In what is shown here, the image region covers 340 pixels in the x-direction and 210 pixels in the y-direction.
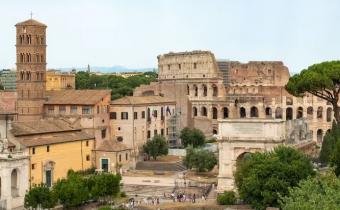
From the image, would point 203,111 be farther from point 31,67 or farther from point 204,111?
point 31,67

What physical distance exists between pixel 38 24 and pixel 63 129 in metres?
11.4

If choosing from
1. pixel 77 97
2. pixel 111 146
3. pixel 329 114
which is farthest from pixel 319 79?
pixel 329 114

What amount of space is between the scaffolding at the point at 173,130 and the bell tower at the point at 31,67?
15.4 metres

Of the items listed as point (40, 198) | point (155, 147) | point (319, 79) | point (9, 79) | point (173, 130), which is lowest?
point (40, 198)

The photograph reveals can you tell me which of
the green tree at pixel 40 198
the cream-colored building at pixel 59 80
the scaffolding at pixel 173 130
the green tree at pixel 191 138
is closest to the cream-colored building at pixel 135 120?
the scaffolding at pixel 173 130

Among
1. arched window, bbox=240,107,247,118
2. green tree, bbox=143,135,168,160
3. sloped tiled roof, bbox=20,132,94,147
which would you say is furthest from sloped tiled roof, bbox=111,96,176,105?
arched window, bbox=240,107,247,118

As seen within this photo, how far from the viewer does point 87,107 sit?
61.1 m

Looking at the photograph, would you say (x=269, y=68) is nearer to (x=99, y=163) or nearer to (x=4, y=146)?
(x=99, y=163)

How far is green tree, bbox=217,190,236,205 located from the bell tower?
24.3 metres

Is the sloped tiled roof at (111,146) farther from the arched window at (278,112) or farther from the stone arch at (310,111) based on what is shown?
the arched window at (278,112)

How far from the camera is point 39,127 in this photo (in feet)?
177

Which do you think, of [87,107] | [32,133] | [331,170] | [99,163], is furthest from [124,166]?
[331,170]

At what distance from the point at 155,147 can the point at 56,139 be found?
41.6 ft

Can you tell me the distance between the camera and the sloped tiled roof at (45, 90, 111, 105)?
61459mm
